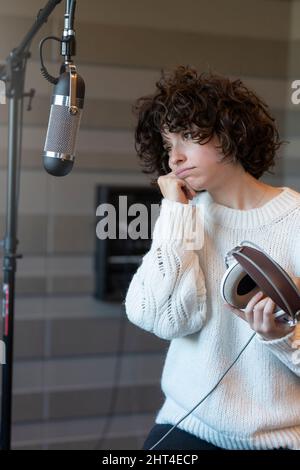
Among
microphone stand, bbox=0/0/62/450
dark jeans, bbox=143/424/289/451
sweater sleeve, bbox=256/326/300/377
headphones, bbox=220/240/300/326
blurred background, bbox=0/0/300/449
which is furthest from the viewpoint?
blurred background, bbox=0/0/300/449

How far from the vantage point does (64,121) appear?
35.7 inches

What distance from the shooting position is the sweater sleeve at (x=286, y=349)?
90 cm

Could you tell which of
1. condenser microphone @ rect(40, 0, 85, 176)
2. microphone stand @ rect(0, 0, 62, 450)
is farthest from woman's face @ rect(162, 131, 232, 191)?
microphone stand @ rect(0, 0, 62, 450)

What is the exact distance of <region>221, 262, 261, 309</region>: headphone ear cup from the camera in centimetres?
85

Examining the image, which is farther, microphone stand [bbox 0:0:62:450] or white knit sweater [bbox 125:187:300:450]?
microphone stand [bbox 0:0:62:450]

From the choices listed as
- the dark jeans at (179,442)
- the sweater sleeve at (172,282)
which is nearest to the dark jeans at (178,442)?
the dark jeans at (179,442)

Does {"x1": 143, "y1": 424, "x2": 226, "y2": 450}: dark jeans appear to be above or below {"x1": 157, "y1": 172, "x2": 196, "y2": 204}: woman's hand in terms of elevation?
below

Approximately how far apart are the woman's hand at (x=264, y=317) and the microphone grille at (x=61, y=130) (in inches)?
14.3

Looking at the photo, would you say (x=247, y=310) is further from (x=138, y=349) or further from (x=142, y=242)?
(x=138, y=349)

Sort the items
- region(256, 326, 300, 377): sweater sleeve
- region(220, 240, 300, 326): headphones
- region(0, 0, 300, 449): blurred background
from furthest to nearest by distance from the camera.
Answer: region(0, 0, 300, 449): blurred background → region(256, 326, 300, 377): sweater sleeve → region(220, 240, 300, 326): headphones

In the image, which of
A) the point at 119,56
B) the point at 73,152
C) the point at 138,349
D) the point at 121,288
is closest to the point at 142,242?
the point at 121,288

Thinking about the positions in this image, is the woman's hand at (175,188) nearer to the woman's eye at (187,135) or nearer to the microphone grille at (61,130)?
the woman's eye at (187,135)

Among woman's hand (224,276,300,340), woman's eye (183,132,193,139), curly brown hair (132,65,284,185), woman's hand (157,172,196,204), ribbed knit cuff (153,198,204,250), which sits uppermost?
curly brown hair (132,65,284,185)

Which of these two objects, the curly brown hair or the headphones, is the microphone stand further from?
the headphones
